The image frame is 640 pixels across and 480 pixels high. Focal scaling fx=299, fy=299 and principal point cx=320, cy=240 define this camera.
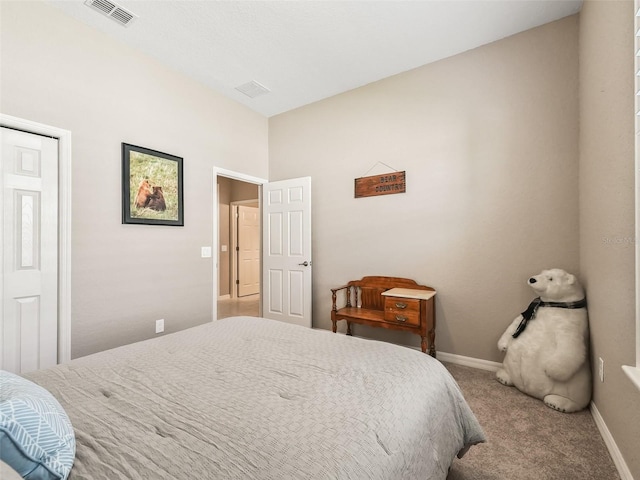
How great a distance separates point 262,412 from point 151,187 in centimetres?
268

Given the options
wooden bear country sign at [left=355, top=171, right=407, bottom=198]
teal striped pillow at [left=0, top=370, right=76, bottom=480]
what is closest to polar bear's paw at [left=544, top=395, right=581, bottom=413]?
wooden bear country sign at [left=355, top=171, right=407, bottom=198]

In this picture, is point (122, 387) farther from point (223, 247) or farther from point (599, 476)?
point (223, 247)

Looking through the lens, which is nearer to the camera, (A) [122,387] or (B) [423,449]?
(B) [423,449]

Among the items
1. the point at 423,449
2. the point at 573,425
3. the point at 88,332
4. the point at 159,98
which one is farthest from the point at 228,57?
the point at 573,425

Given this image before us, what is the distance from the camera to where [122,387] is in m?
1.19

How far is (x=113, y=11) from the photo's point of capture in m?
2.38

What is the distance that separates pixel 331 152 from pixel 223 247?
365 centimetres

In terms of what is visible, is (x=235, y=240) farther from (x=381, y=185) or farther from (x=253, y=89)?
(x=381, y=185)

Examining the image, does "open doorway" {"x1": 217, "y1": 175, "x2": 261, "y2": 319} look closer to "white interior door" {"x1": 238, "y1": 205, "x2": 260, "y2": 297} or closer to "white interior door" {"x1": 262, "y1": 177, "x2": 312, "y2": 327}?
"white interior door" {"x1": 238, "y1": 205, "x2": 260, "y2": 297}

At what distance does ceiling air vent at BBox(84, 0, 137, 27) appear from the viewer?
229 cm

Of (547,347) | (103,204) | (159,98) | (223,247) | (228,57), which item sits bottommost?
(547,347)

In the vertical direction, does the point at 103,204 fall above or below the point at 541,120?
below

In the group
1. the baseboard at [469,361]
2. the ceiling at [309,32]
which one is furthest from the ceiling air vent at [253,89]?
the baseboard at [469,361]

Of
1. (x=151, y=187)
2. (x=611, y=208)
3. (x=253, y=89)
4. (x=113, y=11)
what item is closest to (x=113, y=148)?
(x=151, y=187)
